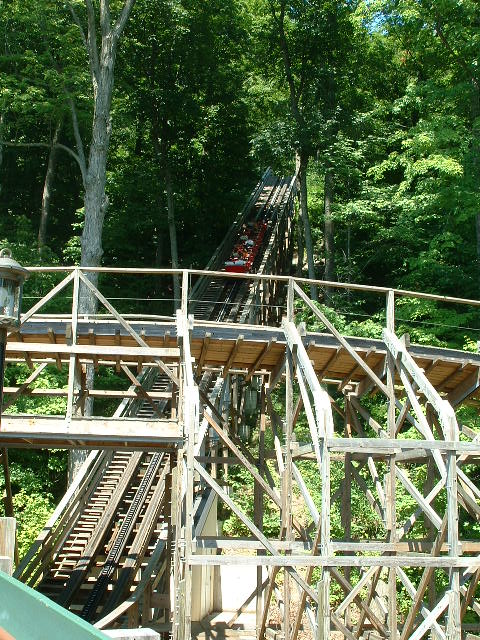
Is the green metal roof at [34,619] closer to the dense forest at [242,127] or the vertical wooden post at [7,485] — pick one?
the vertical wooden post at [7,485]

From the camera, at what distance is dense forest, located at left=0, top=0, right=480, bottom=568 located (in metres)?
20.6

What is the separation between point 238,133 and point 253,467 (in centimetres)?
1878

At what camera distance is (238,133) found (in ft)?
99.2

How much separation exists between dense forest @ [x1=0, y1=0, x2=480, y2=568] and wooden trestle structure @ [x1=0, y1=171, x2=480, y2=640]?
421 centimetres

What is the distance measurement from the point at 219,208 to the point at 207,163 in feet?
5.34

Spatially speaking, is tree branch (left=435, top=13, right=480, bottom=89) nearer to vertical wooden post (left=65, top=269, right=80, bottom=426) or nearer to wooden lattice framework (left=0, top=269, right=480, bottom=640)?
wooden lattice framework (left=0, top=269, right=480, bottom=640)

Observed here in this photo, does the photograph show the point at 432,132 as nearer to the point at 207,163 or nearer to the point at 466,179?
the point at 466,179

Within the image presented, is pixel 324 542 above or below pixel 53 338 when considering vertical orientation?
below

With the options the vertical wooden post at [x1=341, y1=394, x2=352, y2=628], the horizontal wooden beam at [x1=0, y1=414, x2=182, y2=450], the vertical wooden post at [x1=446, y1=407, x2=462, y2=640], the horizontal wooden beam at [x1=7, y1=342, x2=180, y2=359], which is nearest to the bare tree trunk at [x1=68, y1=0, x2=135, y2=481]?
the vertical wooden post at [x1=341, y1=394, x2=352, y2=628]

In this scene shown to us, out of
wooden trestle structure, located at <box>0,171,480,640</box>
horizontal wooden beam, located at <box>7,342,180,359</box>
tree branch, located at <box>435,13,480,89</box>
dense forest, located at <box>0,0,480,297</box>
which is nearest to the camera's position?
wooden trestle structure, located at <box>0,171,480,640</box>

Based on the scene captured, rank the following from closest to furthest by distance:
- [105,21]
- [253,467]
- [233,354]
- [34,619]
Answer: [34,619], [233,354], [253,467], [105,21]

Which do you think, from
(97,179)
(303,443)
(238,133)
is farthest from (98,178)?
(238,133)

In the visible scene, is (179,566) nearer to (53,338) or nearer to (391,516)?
(391,516)

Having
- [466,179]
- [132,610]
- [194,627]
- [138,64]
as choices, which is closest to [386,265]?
[466,179]
